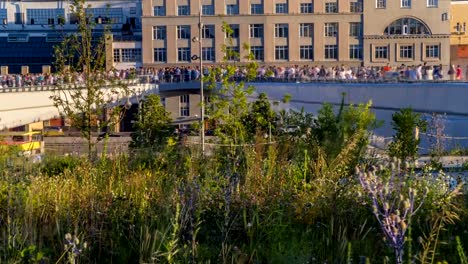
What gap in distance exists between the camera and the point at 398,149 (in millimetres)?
16062

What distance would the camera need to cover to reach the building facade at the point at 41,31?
90438mm

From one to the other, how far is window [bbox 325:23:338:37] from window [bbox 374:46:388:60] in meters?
4.26

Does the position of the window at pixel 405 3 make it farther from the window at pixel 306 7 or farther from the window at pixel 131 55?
the window at pixel 131 55

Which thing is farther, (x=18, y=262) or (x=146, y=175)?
(x=146, y=175)

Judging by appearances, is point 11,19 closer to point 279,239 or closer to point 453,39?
point 453,39

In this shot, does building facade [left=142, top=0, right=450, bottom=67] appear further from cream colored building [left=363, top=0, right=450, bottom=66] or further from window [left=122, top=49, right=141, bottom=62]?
window [left=122, top=49, right=141, bottom=62]

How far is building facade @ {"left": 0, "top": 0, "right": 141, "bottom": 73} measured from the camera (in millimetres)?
90438

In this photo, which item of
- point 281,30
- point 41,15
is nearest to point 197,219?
point 281,30

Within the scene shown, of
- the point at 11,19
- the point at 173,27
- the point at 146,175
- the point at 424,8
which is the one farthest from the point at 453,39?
the point at 146,175

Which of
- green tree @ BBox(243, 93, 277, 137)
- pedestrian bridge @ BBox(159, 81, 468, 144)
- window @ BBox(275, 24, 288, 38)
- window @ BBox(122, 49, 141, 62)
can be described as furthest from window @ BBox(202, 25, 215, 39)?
green tree @ BBox(243, 93, 277, 137)

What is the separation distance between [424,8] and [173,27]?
23856mm

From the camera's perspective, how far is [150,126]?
30.4 metres

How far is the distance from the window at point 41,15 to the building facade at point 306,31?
1179 cm

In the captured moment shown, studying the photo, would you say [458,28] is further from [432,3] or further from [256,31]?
[256,31]
